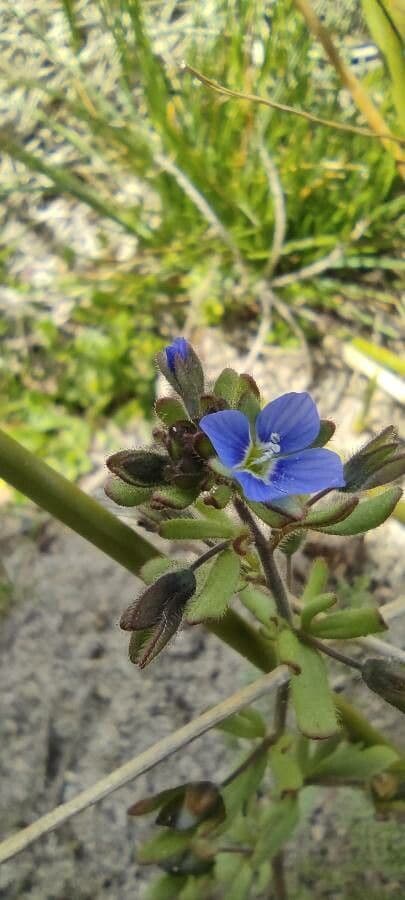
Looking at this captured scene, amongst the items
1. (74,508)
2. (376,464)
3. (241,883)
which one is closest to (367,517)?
(376,464)

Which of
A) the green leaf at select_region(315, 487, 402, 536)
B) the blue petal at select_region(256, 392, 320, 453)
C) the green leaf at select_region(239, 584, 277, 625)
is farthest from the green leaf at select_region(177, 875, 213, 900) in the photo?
the blue petal at select_region(256, 392, 320, 453)

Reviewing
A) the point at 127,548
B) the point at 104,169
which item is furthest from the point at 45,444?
the point at 127,548

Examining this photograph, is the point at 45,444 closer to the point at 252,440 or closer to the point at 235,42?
the point at 235,42

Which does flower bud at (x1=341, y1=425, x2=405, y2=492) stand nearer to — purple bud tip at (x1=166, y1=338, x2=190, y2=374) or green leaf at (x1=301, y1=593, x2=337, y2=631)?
green leaf at (x1=301, y1=593, x2=337, y2=631)

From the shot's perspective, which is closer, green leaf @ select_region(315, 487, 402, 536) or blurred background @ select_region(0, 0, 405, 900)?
green leaf @ select_region(315, 487, 402, 536)

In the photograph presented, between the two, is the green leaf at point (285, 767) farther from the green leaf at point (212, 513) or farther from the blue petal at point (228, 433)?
the blue petal at point (228, 433)
